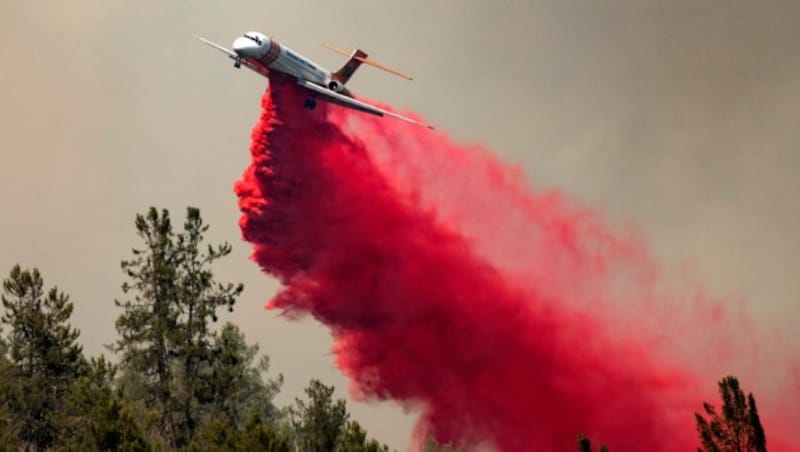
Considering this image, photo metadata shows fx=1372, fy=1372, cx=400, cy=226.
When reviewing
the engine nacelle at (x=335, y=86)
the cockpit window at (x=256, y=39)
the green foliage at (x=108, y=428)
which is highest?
the engine nacelle at (x=335, y=86)

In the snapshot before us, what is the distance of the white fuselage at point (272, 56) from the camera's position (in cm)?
8612

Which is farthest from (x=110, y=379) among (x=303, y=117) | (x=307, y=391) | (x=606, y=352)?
(x=606, y=352)

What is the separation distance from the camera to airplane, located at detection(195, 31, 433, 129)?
8631cm

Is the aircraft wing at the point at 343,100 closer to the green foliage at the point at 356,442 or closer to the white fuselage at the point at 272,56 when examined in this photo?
the white fuselage at the point at 272,56

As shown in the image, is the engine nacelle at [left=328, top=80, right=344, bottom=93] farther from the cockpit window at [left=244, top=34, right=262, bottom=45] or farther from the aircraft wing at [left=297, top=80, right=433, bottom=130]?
the cockpit window at [left=244, top=34, right=262, bottom=45]

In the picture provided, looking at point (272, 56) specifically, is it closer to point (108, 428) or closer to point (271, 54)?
point (271, 54)

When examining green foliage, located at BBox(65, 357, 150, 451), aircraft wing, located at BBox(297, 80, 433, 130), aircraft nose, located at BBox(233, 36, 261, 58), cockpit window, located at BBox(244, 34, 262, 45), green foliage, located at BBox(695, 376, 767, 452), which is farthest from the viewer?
aircraft wing, located at BBox(297, 80, 433, 130)

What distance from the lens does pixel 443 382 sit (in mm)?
90688

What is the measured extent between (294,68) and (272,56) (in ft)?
7.75

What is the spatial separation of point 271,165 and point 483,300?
17518mm

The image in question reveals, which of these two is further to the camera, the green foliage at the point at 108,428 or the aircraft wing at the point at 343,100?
the aircraft wing at the point at 343,100

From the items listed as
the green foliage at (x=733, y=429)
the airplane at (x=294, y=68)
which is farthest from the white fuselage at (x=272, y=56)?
the green foliage at (x=733, y=429)

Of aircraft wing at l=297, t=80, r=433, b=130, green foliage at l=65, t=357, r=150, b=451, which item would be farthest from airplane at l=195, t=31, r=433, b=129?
green foliage at l=65, t=357, r=150, b=451

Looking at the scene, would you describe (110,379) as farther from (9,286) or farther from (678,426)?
(678,426)
